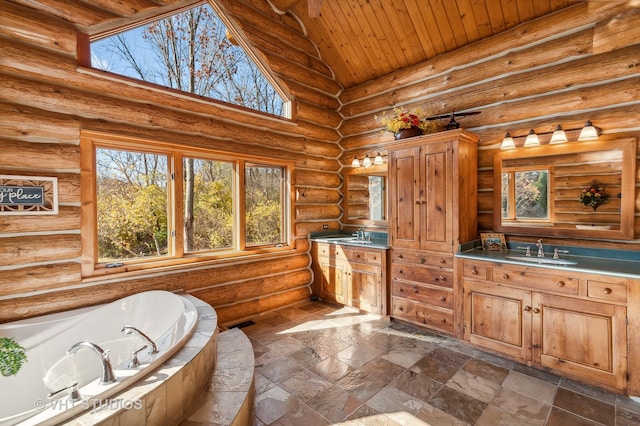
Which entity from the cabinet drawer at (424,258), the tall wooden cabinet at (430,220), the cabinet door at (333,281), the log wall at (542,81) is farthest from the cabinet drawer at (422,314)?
the log wall at (542,81)

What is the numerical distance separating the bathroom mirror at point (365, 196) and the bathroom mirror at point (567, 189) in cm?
157

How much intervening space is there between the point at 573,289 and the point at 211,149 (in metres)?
3.85

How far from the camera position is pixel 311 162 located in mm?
4727

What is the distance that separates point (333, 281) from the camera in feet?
14.6

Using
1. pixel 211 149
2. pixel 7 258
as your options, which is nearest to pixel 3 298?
pixel 7 258

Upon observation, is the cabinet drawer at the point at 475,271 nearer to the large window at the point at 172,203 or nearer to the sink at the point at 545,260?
the sink at the point at 545,260

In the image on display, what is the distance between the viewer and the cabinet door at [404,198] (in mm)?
3586

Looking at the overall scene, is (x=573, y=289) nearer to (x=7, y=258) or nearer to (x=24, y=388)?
(x=24, y=388)

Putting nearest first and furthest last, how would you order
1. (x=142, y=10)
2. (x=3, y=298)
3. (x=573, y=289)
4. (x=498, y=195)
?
(x=3, y=298) → (x=573, y=289) → (x=142, y=10) → (x=498, y=195)

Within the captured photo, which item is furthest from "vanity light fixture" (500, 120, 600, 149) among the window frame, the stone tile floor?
the stone tile floor

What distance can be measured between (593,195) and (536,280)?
112cm

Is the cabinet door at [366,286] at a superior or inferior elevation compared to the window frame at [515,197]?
inferior

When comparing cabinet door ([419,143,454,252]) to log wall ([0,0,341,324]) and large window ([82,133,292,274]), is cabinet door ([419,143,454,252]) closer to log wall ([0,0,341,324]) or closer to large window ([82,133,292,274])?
log wall ([0,0,341,324])

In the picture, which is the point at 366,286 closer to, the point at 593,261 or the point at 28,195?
the point at 593,261
